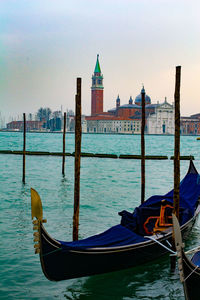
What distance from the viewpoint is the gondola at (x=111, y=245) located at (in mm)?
4266

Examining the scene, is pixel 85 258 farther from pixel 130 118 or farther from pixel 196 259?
pixel 130 118

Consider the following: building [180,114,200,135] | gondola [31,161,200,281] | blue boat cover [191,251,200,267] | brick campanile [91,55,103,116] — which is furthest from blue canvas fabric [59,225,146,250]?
brick campanile [91,55,103,116]

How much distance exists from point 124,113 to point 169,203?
339ft

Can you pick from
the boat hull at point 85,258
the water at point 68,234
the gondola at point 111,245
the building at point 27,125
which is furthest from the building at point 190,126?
the boat hull at point 85,258

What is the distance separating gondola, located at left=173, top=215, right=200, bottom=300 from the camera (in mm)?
3574

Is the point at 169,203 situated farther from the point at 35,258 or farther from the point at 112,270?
the point at 35,258

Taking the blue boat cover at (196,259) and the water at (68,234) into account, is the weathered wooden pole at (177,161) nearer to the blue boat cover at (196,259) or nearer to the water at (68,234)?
the water at (68,234)

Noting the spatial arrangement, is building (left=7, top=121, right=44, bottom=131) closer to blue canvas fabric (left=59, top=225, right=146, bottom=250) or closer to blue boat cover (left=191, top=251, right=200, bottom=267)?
blue canvas fabric (left=59, top=225, right=146, bottom=250)

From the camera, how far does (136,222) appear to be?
5820 millimetres

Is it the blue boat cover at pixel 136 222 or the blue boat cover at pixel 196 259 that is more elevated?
the blue boat cover at pixel 136 222

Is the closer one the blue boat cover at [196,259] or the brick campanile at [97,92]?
the blue boat cover at [196,259]

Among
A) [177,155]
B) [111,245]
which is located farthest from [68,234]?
[177,155]

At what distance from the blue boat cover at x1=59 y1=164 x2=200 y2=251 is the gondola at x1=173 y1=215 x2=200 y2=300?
3.87ft

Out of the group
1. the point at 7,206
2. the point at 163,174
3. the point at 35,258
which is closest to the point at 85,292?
the point at 35,258
